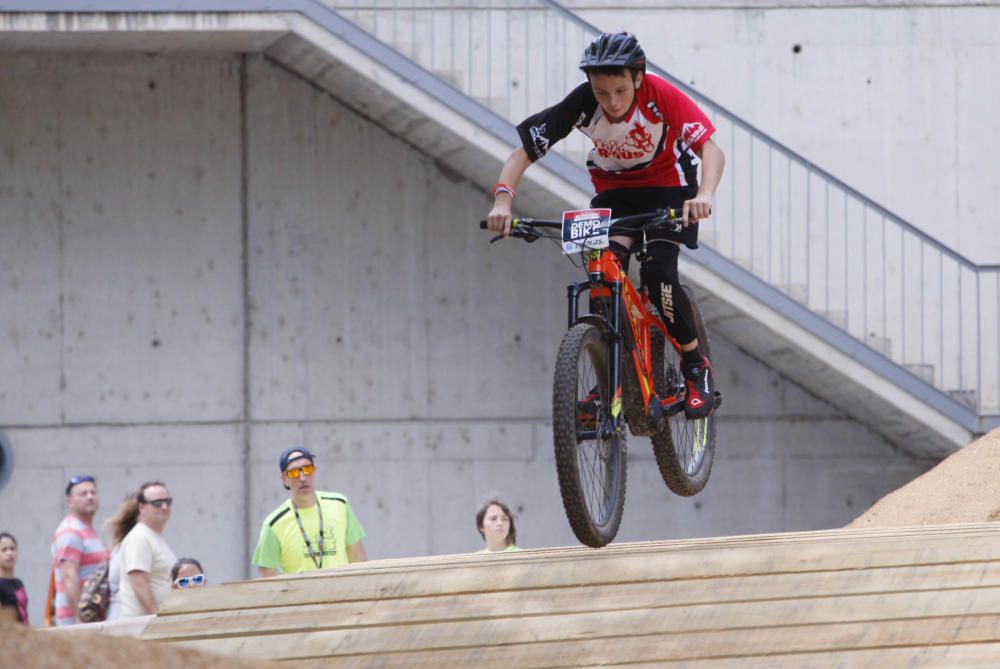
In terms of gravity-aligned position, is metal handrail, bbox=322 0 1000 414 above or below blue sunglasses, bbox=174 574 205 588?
above

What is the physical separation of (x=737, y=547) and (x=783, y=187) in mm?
6801

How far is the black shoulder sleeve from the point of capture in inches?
239

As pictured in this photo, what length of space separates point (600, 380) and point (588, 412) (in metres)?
0.14

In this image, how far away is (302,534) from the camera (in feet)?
26.3

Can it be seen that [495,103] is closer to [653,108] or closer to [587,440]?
[653,108]

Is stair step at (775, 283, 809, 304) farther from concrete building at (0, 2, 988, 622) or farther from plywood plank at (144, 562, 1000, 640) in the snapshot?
plywood plank at (144, 562, 1000, 640)

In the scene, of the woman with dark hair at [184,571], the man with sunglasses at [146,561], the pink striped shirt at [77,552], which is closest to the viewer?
the woman with dark hair at [184,571]

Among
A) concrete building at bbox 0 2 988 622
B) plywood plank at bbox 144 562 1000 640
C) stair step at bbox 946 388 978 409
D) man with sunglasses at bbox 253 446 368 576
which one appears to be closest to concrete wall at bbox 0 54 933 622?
concrete building at bbox 0 2 988 622

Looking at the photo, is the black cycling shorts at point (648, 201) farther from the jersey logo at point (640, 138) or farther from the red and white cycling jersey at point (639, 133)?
the jersey logo at point (640, 138)

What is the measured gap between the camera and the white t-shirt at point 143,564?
27.6ft

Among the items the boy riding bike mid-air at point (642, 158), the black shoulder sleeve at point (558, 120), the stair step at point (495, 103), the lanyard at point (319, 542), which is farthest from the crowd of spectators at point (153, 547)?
the stair step at point (495, 103)

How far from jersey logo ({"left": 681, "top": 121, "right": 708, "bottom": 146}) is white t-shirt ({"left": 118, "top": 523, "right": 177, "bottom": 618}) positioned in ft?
13.1

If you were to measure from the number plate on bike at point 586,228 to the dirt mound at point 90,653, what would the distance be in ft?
7.59

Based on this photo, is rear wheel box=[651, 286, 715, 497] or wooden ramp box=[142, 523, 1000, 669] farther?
rear wheel box=[651, 286, 715, 497]
